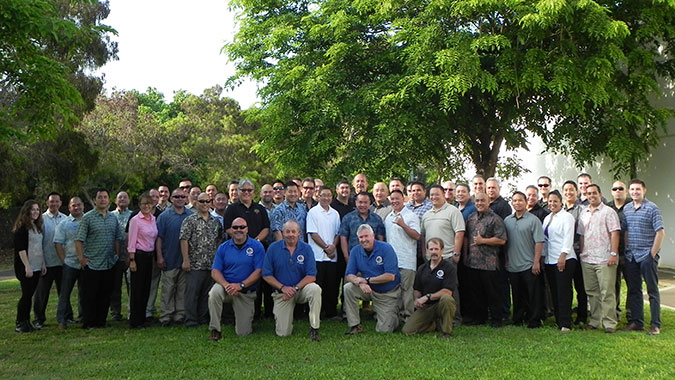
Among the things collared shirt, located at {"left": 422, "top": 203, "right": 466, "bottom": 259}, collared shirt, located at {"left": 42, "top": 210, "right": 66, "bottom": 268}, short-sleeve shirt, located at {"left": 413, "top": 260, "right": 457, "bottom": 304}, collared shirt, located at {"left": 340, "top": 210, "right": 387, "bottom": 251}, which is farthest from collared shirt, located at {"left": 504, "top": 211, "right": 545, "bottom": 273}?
collared shirt, located at {"left": 42, "top": 210, "right": 66, "bottom": 268}

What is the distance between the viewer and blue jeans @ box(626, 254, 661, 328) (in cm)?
783

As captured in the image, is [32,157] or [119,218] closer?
[119,218]

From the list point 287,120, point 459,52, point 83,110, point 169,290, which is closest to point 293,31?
point 287,120

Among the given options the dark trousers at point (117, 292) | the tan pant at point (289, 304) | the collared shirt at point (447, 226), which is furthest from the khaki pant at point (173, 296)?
the collared shirt at point (447, 226)

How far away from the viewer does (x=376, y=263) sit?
323 inches

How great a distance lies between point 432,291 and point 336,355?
166cm

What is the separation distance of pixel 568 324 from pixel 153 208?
5.78 m

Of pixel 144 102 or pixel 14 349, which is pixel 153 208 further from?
pixel 144 102

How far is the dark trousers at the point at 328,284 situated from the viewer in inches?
359

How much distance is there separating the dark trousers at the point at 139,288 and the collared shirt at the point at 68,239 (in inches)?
34.4

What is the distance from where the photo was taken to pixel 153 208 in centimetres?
897

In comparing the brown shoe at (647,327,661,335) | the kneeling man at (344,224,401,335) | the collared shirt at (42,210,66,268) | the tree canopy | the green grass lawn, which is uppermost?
the tree canopy

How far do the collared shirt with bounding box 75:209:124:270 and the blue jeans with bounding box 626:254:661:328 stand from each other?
686 cm

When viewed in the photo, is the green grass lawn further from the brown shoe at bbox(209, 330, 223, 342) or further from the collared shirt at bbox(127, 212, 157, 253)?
the collared shirt at bbox(127, 212, 157, 253)
